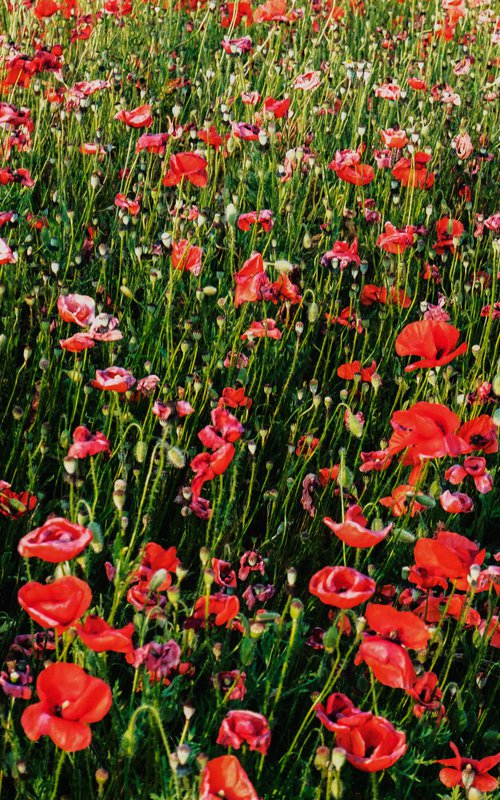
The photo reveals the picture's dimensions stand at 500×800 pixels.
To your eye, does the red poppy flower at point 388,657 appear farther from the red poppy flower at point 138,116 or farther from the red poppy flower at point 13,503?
the red poppy flower at point 138,116

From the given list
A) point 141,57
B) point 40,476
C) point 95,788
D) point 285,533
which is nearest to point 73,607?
point 95,788

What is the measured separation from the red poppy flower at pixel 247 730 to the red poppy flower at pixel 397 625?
297 millimetres

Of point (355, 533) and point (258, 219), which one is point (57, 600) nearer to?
point (355, 533)

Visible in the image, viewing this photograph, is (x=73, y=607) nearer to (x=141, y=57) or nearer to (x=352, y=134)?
(x=352, y=134)

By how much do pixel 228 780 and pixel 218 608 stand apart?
1.32ft

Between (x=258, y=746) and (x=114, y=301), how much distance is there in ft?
5.61

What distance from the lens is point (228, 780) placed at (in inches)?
46.3

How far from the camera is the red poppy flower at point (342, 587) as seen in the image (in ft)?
4.30

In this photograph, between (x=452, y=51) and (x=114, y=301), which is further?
(x=452, y=51)

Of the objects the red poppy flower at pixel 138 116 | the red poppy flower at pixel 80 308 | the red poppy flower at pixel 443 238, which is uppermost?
the red poppy flower at pixel 138 116

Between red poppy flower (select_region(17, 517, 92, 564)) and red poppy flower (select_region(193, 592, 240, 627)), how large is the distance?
0.29 m

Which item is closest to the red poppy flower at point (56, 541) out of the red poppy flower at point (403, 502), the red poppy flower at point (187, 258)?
the red poppy flower at point (403, 502)

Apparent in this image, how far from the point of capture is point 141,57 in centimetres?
432

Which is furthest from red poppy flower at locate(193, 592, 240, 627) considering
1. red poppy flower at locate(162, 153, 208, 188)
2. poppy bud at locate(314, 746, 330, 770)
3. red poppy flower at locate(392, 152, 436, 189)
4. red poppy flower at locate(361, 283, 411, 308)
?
red poppy flower at locate(392, 152, 436, 189)
